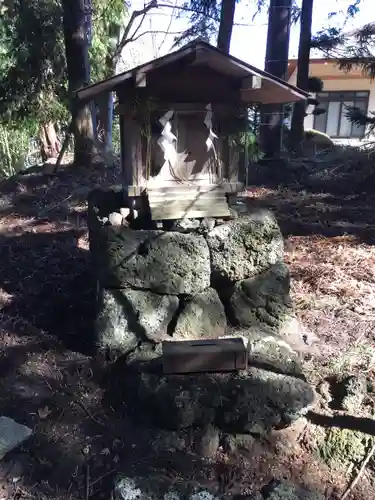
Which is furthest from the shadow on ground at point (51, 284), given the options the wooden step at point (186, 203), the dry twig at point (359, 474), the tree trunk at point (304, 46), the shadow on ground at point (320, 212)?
the tree trunk at point (304, 46)

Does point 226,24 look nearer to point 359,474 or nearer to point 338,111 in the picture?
point 359,474

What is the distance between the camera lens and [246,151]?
161 inches

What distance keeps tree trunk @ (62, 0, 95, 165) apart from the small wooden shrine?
11.6ft

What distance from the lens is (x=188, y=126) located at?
150 inches

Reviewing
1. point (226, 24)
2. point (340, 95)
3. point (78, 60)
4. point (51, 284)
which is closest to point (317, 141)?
point (226, 24)

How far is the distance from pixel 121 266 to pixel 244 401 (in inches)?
51.6

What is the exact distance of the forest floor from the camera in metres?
2.67

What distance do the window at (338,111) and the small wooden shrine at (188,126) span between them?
14980 millimetres

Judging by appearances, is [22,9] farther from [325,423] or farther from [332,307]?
[325,423]

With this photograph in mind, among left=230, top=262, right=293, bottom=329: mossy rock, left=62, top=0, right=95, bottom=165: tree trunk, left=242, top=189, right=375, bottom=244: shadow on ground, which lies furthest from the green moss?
left=62, top=0, right=95, bottom=165: tree trunk

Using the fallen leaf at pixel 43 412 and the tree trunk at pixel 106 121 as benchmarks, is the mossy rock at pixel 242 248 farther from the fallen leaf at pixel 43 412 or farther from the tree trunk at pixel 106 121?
the tree trunk at pixel 106 121

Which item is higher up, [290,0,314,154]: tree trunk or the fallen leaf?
[290,0,314,154]: tree trunk

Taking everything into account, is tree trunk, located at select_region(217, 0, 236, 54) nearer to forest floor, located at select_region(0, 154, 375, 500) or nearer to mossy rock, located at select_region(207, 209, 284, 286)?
forest floor, located at select_region(0, 154, 375, 500)

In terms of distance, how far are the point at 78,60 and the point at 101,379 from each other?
547 centimetres
